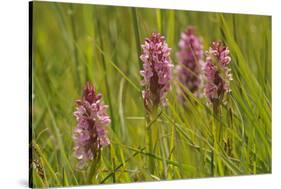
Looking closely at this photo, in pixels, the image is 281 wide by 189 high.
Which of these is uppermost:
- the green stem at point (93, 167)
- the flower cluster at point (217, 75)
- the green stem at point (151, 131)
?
the flower cluster at point (217, 75)

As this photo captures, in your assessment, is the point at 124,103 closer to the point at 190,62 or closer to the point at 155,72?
the point at 155,72

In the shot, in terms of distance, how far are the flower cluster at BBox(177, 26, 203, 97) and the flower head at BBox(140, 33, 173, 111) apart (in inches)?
5.7

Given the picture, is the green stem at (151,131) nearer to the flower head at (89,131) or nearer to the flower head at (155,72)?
the flower head at (155,72)

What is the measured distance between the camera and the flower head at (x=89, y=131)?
9.86 feet

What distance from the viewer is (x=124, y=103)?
3.24 meters

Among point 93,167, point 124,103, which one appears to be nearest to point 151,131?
point 124,103

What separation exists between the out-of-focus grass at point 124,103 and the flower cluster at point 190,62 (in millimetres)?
37

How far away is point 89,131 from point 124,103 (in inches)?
11.4

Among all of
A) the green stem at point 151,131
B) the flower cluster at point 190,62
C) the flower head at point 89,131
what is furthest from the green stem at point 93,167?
the flower cluster at point 190,62

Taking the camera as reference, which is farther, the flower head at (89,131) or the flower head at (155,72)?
the flower head at (155,72)

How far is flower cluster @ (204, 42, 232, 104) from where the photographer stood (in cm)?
332

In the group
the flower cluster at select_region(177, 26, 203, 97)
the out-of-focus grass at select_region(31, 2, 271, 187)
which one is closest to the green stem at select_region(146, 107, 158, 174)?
the out-of-focus grass at select_region(31, 2, 271, 187)
